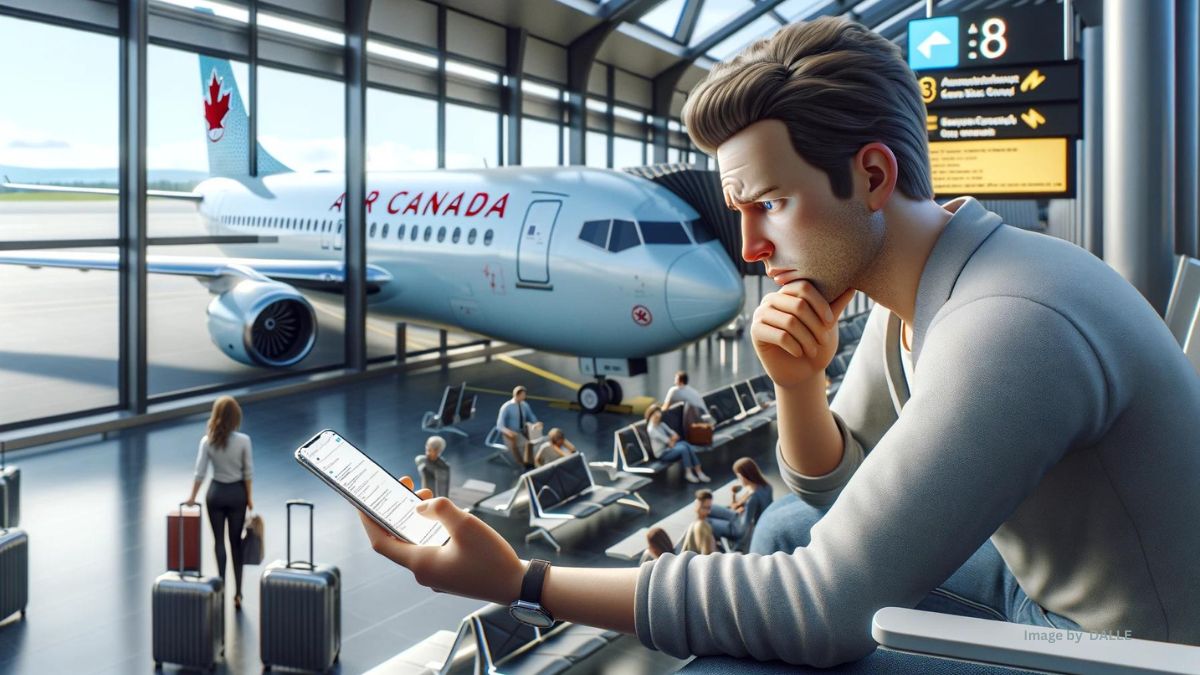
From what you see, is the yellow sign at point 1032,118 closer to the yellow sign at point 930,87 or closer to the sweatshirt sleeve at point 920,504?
the yellow sign at point 930,87

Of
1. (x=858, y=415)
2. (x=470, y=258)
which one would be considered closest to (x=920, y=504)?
(x=858, y=415)

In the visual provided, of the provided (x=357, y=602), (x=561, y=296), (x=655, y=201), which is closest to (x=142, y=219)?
(x=561, y=296)

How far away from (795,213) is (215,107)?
16321 millimetres

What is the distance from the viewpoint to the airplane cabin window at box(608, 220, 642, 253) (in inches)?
568

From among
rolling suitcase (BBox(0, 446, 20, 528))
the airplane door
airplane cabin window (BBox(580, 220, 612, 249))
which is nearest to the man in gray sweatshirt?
rolling suitcase (BBox(0, 446, 20, 528))

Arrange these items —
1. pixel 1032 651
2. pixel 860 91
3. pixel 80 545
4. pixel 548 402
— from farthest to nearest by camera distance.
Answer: pixel 548 402 < pixel 80 545 < pixel 860 91 < pixel 1032 651

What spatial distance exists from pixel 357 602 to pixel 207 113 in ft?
35.1

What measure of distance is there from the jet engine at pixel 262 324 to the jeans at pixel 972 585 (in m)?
14.3

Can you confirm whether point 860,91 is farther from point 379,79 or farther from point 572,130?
point 572,130

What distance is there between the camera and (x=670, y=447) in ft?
40.7

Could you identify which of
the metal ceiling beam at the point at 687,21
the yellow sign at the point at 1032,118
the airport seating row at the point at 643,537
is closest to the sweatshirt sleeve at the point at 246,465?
the airport seating row at the point at 643,537

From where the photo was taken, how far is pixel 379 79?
18.9 m

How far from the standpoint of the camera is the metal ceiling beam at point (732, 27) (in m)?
23.7

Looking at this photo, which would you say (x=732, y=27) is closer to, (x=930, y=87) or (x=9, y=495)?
(x=930, y=87)
